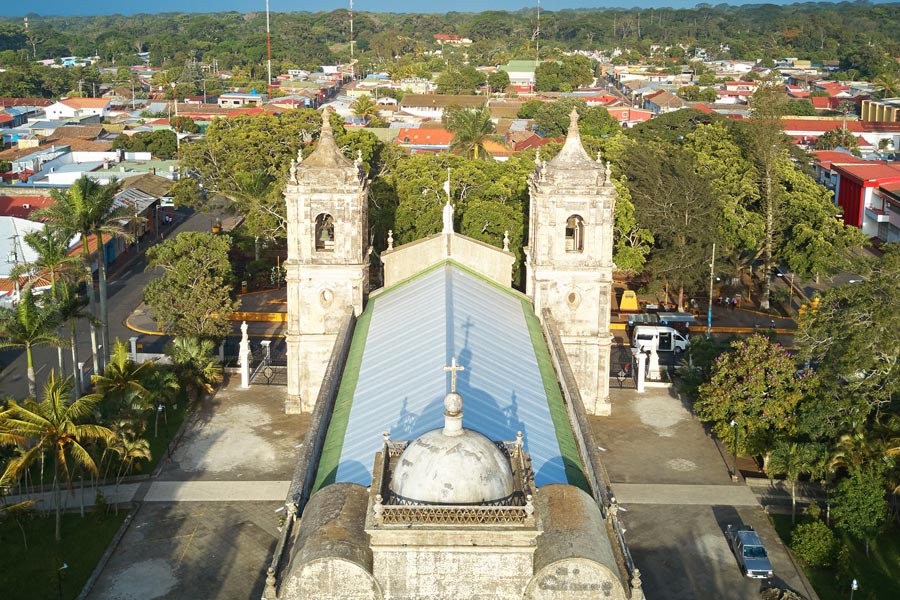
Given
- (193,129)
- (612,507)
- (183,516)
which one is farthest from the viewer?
(193,129)

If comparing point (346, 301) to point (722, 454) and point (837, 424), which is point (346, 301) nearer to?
point (722, 454)

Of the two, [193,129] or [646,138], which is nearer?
[646,138]

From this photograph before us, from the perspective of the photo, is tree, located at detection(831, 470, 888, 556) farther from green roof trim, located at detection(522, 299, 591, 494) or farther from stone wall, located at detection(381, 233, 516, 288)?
stone wall, located at detection(381, 233, 516, 288)

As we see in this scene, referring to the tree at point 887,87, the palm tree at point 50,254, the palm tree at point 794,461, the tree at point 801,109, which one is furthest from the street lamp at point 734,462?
the tree at point 887,87

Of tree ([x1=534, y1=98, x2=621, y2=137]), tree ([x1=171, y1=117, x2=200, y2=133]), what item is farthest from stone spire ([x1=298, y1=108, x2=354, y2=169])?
tree ([x1=171, y1=117, x2=200, y2=133])

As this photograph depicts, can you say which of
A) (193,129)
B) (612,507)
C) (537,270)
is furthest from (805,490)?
(193,129)

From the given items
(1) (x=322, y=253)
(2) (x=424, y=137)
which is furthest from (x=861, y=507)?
(2) (x=424, y=137)
